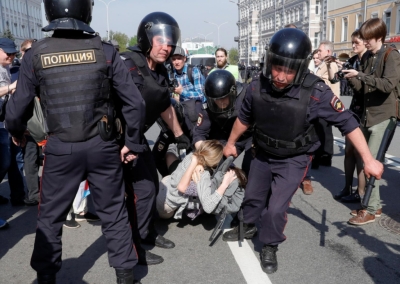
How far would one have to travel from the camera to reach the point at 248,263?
3.45 metres

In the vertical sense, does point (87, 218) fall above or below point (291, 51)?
below

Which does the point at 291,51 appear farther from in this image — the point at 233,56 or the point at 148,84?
the point at 233,56

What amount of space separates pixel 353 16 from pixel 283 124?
150 feet

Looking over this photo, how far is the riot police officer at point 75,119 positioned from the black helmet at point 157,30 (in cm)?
59

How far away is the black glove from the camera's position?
433 centimetres

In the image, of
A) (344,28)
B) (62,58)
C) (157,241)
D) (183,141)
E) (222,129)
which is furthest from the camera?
(344,28)

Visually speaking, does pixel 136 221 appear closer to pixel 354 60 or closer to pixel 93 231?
pixel 93 231

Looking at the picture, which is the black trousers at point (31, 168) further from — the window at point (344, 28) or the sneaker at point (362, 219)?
the window at point (344, 28)

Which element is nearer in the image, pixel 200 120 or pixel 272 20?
pixel 200 120

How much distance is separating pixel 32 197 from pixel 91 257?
1.74 metres

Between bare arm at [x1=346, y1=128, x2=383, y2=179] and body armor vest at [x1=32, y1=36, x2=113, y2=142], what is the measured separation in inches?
69.2

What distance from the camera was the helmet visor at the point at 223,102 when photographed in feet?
13.2

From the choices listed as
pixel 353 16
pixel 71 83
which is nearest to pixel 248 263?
pixel 71 83

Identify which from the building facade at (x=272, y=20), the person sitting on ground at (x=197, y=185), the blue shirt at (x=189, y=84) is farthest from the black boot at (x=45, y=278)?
the building facade at (x=272, y=20)
